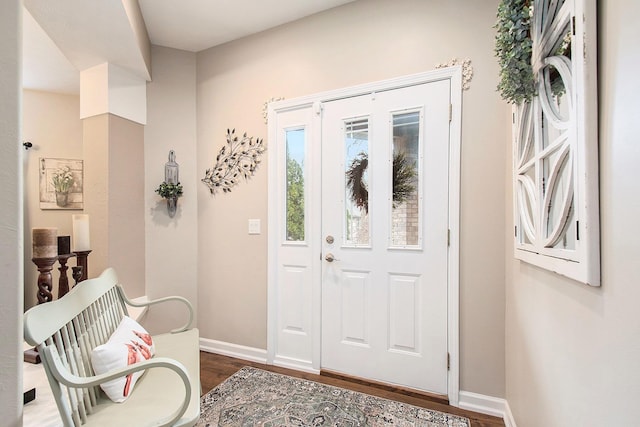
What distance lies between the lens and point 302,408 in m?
1.87

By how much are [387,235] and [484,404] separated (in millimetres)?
1189

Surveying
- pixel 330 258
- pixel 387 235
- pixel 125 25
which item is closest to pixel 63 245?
pixel 125 25

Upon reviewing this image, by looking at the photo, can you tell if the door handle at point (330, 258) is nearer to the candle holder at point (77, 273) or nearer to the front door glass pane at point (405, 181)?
the front door glass pane at point (405, 181)

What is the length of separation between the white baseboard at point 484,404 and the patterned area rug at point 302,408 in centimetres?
13

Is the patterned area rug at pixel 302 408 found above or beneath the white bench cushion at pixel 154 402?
beneath

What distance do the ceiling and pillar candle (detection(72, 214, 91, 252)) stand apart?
1.20 m

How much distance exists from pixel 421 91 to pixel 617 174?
4.93 feet

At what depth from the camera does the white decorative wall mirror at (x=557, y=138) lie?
78 centimetres

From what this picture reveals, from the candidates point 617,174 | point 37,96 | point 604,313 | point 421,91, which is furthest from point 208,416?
point 37,96

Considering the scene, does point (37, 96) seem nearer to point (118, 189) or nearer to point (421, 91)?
point (118, 189)

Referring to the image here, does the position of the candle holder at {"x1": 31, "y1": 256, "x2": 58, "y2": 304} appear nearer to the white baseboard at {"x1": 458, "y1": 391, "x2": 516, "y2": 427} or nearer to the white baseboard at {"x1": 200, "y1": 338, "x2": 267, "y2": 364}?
the white baseboard at {"x1": 200, "y1": 338, "x2": 267, "y2": 364}

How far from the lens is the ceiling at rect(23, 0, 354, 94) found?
1.78 meters

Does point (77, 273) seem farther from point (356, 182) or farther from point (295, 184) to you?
point (356, 182)

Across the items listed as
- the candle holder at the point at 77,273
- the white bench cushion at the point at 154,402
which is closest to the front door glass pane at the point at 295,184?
the white bench cushion at the point at 154,402
